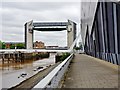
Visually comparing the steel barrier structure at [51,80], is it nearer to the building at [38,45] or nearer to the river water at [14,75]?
the river water at [14,75]

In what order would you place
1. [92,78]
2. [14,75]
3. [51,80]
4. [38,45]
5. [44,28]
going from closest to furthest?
[51,80] → [92,78] → [14,75] → [44,28] → [38,45]

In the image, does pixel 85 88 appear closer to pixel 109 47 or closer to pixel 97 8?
pixel 109 47

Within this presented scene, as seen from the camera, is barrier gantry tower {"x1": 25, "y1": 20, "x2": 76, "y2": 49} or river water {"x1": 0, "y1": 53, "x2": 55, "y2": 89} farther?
barrier gantry tower {"x1": 25, "y1": 20, "x2": 76, "y2": 49}

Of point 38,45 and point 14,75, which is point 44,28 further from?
point 38,45

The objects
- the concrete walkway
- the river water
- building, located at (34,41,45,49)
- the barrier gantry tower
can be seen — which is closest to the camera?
the concrete walkway

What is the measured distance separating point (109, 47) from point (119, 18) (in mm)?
6704

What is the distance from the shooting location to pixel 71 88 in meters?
8.95

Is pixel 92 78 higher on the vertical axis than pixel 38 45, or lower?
lower

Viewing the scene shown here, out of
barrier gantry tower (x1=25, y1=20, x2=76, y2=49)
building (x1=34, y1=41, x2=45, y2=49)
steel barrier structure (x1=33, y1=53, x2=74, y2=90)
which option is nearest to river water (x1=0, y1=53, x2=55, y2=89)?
steel barrier structure (x1=33, y1=53, x2=74, y2=90)

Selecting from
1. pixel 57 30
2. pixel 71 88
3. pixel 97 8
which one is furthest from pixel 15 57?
pixel 71 88

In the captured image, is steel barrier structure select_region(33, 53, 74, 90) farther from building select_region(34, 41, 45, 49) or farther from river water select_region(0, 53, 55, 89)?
building select_region(34, 41, 45, 49)

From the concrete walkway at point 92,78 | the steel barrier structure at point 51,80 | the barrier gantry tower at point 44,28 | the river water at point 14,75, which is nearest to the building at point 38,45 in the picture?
the barrier gantry tower at point 44,28

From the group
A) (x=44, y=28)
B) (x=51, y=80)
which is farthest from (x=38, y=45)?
(x=51, y=80)

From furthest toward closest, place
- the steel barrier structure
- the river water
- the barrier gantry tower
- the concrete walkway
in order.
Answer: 1. the barrier gantry tower
2. the river water
3. the concrete walkway
4. the steel barrier structure
